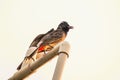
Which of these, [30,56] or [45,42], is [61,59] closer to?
[30,56]

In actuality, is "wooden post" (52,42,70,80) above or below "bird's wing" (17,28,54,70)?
below

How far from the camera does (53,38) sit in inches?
227

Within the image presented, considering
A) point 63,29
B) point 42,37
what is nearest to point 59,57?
point 42,37

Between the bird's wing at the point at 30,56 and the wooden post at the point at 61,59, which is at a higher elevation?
the bird's wing at the point at 30,56

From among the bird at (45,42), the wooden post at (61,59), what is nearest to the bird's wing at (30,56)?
the bird at (45,42)

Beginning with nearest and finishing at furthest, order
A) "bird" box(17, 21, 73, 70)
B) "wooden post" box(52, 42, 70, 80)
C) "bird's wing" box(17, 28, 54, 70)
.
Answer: "wooden post" box(52, 42, 70, 80)
"bird's wing" box(17, 28, 54, 70)
"bird" box(17, 21, 73, 70)

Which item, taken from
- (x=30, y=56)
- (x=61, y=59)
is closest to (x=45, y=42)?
(x=30, y=56)

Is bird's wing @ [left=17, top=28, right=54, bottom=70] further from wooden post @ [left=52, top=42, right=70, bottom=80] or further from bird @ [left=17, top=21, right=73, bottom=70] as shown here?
Answer: wooden post @ [left=52, top=42, right=70, bottom=80]

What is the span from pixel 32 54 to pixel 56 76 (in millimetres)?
1678

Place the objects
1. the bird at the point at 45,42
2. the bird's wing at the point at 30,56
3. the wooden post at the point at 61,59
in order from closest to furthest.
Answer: the wooden post at the point at 61,59 < the bird's wing at the point at 30,56 < the bird at the point at 45,42

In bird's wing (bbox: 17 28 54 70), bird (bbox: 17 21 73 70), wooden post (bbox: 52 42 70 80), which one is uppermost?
bird (bbox: 17 21 73 70)


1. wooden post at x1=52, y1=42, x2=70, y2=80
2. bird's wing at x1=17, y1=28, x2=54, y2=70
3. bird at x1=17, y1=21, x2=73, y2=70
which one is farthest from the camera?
bird at x1=17, y1=21, x2=73, y2=70

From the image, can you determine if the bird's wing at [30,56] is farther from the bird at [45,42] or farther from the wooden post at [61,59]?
the wooden post at [61,59]

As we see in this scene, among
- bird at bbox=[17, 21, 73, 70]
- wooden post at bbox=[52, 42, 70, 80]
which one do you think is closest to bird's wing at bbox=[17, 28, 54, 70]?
bird at bbox=[17, 21, 73, 70]
